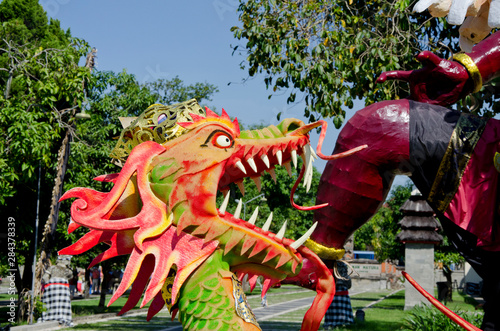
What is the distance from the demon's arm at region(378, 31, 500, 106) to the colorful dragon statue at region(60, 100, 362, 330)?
733 mm

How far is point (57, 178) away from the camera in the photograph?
1169cm

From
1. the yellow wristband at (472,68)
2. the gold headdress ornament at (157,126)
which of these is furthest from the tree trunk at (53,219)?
the yellow wristband at (472,68)

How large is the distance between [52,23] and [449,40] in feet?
48.0

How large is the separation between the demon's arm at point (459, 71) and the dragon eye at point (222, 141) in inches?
36.8

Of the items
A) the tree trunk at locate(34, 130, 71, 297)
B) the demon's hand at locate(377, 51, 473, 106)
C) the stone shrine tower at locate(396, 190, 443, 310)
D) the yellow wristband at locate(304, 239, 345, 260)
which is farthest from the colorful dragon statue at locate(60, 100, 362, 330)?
the stone shrine tower at locate(396, 190, 443, 310)

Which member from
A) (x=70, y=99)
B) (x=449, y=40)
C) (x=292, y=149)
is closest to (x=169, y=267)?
(x=292, y=149)

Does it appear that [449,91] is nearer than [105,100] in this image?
Yes

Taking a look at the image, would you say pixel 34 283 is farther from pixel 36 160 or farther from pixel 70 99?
pixel 70 99

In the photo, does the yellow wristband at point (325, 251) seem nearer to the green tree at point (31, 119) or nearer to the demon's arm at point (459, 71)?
the demon's arm at point (459, 71)

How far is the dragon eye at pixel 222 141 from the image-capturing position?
304 cm

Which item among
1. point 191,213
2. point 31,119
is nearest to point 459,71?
point 191,213

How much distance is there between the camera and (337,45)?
28.0 feet

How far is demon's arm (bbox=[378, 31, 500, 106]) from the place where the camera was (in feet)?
10.1

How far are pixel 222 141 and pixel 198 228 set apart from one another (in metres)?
0.50
